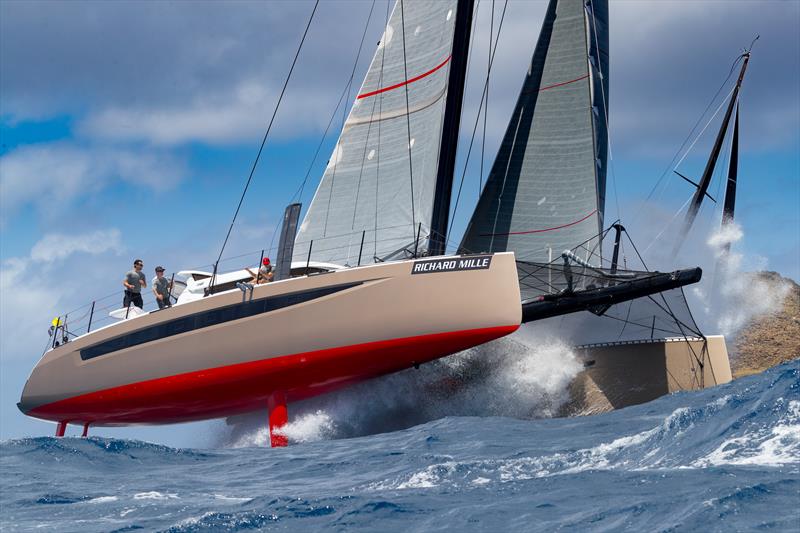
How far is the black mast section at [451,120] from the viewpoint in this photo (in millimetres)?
15547

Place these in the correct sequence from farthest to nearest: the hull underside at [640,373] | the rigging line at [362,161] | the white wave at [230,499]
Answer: the rigging line at [362,161], the hull underside at [640,373], the white wave at [230,499]

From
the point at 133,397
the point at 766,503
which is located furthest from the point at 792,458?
the point at 133,397

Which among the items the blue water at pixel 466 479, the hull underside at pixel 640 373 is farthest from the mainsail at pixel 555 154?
the blue water at pixel 466 479

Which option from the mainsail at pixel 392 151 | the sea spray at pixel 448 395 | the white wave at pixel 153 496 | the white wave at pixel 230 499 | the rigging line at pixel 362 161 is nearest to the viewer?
the white wave at pixel 230 499

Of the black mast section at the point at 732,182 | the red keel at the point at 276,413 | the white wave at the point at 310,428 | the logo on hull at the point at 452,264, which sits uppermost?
the black mast section at the point at 732,182

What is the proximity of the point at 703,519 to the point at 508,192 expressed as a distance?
35.8ft

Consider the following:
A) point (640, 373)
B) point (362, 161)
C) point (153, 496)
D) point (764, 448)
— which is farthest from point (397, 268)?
point (764, 448)

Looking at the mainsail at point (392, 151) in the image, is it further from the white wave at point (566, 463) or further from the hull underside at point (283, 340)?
the white wave at point (566, 463)

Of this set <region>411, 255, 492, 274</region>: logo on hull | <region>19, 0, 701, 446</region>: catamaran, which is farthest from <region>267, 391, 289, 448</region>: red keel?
<region>411, 255, 492, 274</region>: logo on hull

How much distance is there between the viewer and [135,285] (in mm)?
16141

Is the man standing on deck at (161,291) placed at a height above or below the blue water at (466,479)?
above

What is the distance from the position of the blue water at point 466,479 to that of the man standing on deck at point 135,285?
4.03 metres

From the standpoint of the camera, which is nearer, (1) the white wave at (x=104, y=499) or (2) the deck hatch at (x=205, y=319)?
(1) the white wave at (x=104, y=499)

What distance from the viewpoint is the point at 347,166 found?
1661 cm
